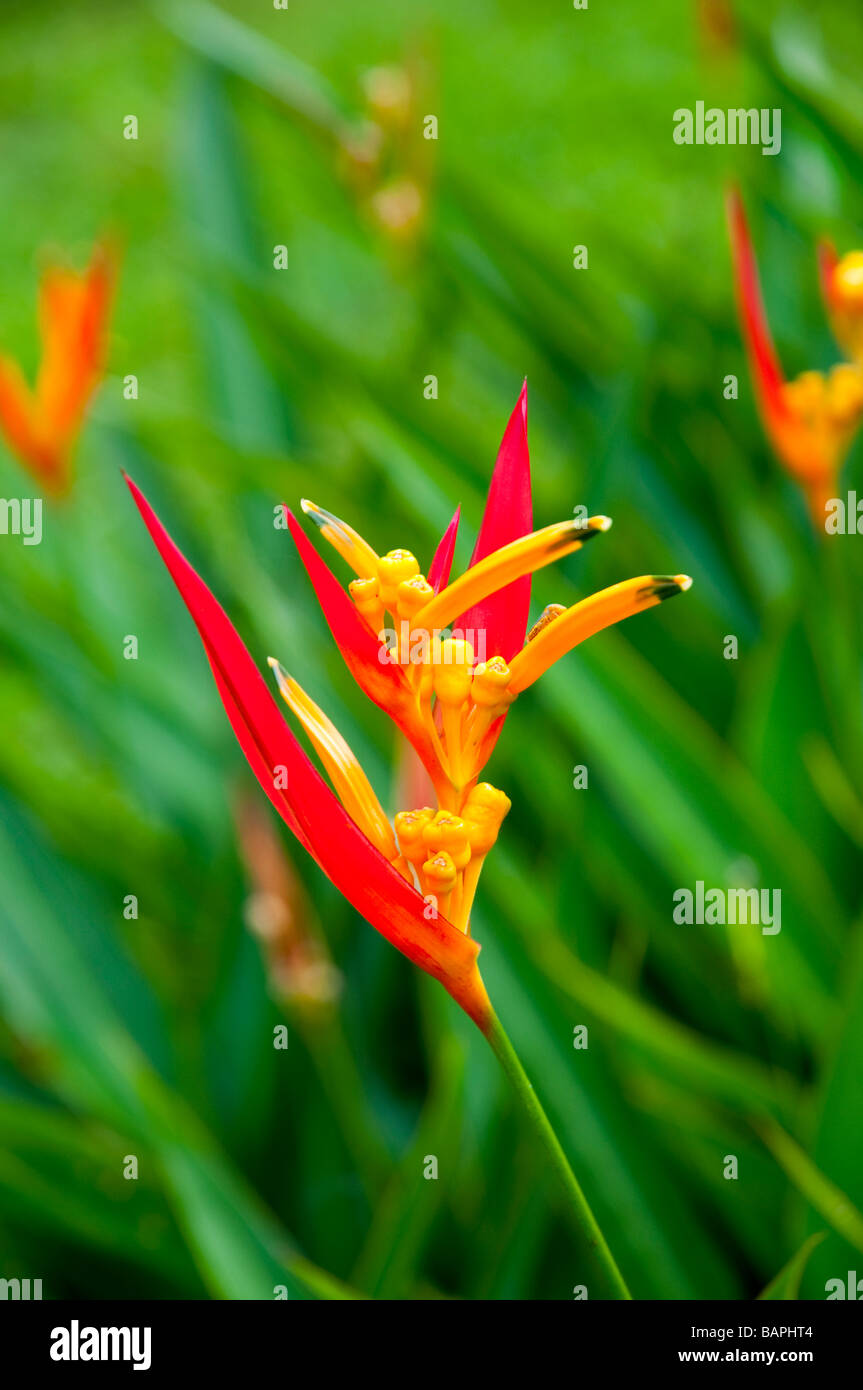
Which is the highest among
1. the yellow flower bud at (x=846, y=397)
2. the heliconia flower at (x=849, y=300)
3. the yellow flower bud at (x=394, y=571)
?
the heliconia flower at (x=849, y=300)

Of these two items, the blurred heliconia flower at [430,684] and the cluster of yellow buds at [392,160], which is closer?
the blurred heliconia flower at [430,684]

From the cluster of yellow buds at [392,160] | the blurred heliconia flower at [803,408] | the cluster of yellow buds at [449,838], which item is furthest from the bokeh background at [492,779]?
the cluster of yellow buds at [449,838]

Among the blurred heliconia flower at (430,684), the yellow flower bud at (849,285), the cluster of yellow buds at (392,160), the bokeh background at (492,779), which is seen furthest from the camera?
the cluster of yellow buds at (392,160)

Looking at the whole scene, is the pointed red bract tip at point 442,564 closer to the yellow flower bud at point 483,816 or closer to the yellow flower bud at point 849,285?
the yellow flower bud at point 483,816

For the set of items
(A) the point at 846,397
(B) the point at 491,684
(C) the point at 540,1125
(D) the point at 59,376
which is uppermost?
(D) the point at 59,376

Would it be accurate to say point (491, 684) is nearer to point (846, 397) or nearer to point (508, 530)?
point (508, 530)

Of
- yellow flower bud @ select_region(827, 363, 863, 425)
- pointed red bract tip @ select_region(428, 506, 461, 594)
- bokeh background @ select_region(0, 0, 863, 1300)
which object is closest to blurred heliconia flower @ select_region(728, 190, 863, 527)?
yellow flower bud @ select_region(827, 363, 863, 425)

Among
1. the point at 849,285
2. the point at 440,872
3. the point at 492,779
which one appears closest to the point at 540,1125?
the point at 440,872

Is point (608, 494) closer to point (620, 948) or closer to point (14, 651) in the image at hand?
point (620, 948)

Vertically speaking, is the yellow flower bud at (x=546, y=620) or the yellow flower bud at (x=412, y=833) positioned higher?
the yellow flower bud at (x=546, y=620)
